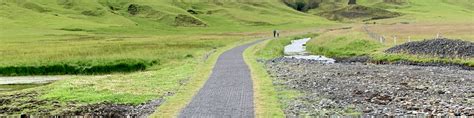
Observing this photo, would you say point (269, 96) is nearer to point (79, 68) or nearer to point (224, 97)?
point (224, 97)

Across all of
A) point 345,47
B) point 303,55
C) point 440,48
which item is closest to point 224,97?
point 440,48

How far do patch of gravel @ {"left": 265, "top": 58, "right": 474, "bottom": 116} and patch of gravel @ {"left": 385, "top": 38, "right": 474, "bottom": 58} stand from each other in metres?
16.6

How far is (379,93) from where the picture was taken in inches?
1211

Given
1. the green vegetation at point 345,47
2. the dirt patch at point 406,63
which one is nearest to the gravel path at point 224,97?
the dirt patch at point 406,63

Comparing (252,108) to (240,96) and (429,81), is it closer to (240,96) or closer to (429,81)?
(240,96)

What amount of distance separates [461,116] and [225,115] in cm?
949

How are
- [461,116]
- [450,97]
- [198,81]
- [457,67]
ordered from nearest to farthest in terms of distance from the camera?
[461,116] → [450,97] → [198,81] → [457,67]

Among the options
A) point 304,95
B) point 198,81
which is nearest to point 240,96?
point 304,95

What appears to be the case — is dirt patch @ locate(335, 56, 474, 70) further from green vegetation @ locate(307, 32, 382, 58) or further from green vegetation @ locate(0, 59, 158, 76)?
green vegetation @ locate(0, 59, 158, 76)

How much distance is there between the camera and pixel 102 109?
2939 centimetres

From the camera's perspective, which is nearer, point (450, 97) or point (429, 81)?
point (450, 97)

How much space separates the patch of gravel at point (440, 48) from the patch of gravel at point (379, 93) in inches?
654

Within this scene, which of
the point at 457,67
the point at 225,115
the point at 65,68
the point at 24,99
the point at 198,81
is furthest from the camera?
the point at 65,68

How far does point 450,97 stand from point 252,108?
10159mm
